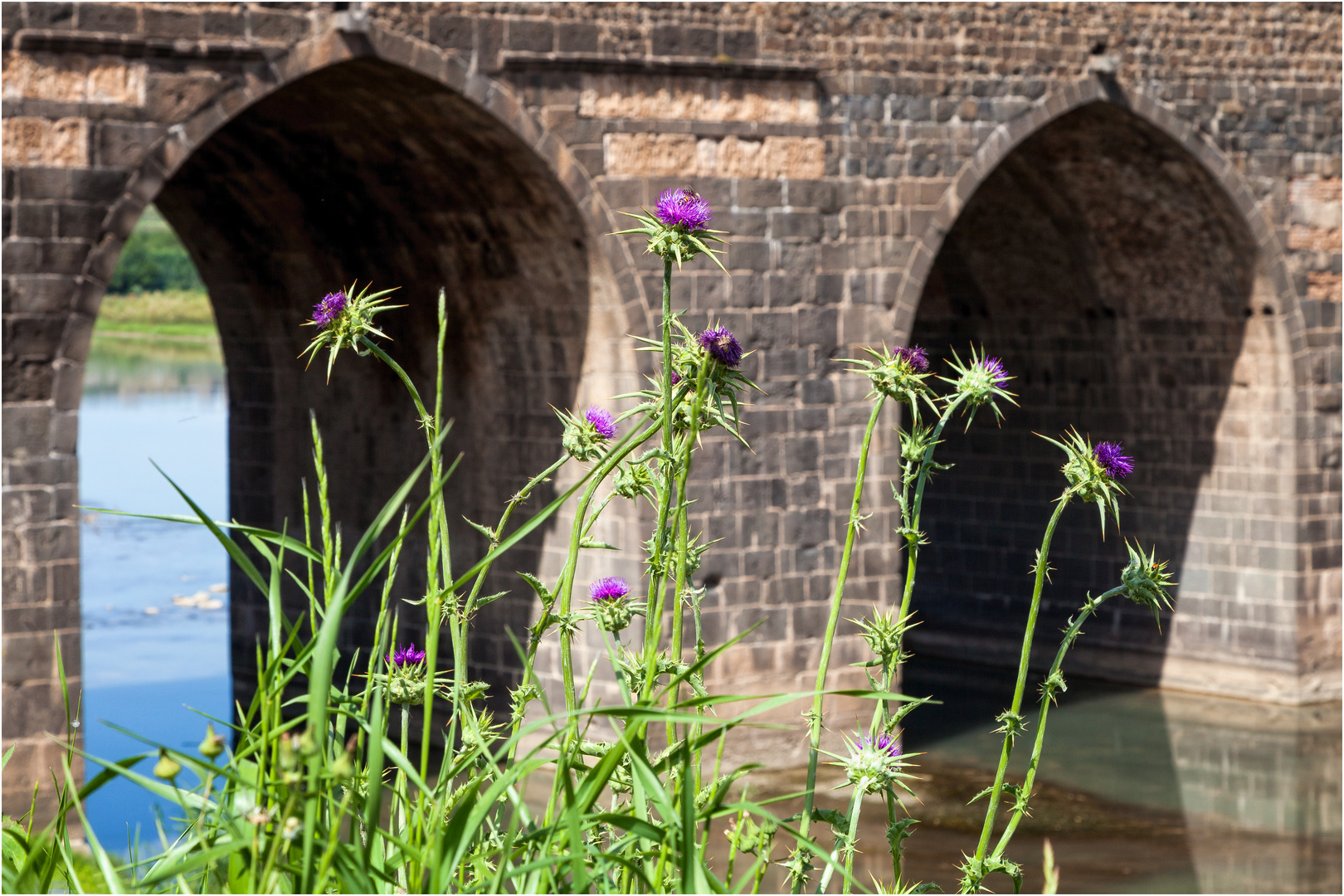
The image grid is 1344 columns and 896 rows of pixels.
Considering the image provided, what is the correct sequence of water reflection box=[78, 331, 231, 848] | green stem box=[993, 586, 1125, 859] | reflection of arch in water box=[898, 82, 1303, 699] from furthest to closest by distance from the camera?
reflection of arch in water box=[898, 82, 1303, 699] → water reflection box=[78, 331, 231, 848] → green stem box=[993, 586, 1125, 859]

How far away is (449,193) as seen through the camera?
29.5 ft

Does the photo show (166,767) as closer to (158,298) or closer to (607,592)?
(607,592)

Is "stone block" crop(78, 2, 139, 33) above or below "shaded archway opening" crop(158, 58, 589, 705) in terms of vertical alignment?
above

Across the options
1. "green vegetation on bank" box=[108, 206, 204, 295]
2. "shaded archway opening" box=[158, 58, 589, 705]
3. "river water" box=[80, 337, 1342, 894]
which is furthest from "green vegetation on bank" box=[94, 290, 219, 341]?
"shaded archway opening" box=[158, 58, 589, 705]

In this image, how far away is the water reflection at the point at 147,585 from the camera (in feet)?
32.0

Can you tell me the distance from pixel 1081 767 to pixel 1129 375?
10.6 ft

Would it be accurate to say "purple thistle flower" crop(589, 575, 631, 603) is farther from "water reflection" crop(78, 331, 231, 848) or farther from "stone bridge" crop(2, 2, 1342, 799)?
"stone bridge" crop(2, 2, 1342, 799)

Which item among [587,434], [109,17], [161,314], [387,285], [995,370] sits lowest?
[587,434]

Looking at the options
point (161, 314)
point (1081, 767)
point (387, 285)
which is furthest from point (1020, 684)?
point (161, 314)

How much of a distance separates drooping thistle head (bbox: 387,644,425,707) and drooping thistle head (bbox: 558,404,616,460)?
36cm

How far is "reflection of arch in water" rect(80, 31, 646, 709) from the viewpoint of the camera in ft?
27.0

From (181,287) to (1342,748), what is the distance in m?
45.7

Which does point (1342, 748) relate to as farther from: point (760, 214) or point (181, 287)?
point (181, 287)

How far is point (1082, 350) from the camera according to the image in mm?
12000
